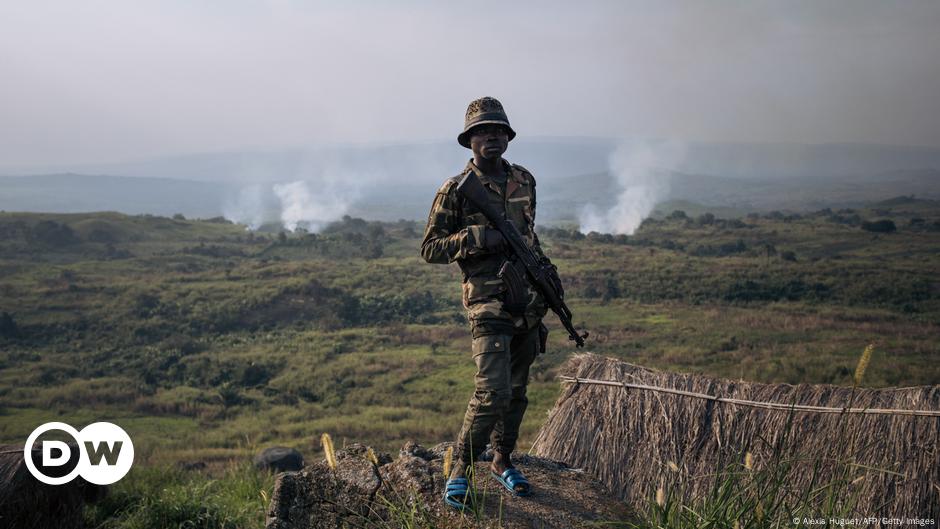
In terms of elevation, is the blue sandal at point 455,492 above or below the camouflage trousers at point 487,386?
below

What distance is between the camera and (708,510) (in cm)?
405

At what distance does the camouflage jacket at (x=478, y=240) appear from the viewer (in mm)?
5457

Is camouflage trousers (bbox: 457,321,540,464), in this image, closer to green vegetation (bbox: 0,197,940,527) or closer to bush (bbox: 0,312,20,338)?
green vegetation (bbox: 0,197,940,527)

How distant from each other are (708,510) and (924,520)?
13.0ft

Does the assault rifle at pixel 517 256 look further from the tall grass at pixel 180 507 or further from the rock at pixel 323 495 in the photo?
the tall grass at pixel 180 507

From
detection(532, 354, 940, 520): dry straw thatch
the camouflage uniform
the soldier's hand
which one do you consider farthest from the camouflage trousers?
detection(532, 354, 940, 520): dry straw thatch

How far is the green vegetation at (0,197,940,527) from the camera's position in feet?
65.8

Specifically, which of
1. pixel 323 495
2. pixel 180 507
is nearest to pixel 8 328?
pixel 180 507

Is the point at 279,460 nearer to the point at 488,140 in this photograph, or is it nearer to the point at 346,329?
the point at 488,140

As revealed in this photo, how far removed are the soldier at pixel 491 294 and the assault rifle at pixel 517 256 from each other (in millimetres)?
69

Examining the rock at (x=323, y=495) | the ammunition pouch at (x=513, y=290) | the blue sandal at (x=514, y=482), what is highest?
the ammunition pouch at (x=513, y=290)

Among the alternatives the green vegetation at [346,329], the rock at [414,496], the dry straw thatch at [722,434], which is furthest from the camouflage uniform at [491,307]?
the green vegetation at [346,329]

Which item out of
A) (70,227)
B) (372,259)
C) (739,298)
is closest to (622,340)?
(739,298)

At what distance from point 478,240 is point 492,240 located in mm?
104
